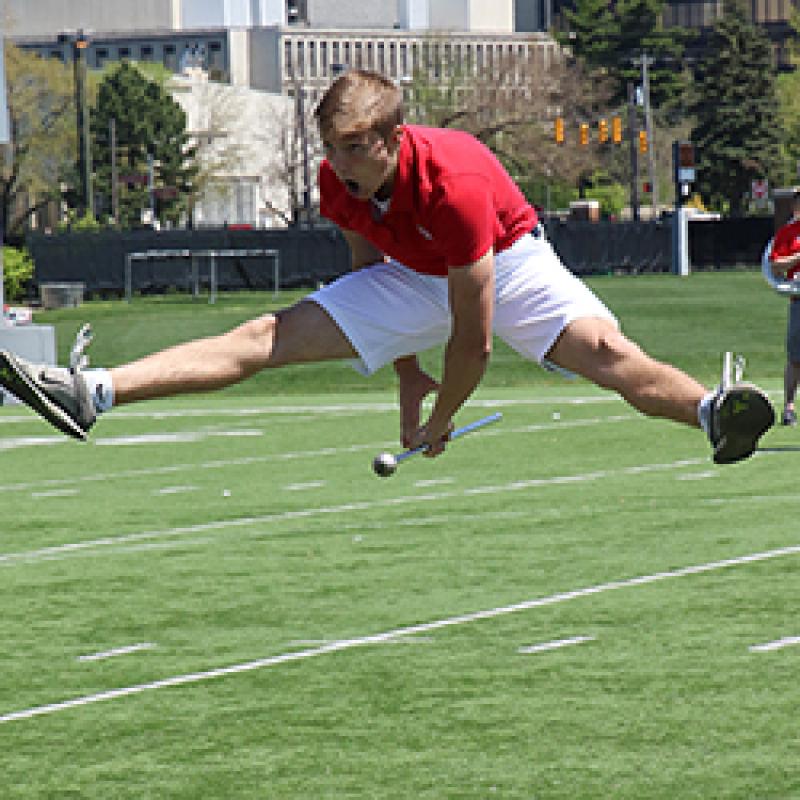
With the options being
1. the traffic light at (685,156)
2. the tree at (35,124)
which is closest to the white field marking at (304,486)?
the traffic light at (685,156)

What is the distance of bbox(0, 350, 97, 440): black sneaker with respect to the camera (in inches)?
268

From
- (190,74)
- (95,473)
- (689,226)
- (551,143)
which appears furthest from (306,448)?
(190,74)

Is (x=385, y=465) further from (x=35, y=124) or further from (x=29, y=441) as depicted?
(x=35, y=124)

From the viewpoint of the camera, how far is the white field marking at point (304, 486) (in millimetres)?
14914

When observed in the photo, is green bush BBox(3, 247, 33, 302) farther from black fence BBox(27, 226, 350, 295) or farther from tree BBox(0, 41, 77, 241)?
tree BBox(0, 41, 77, 241)

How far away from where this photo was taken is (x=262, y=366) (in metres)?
7.03

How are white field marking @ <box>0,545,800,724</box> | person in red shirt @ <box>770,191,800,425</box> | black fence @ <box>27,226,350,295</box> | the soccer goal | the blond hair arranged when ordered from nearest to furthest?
the blond hair, white field marking @ <box>0,545,800,724</box>, person in red shirt @ <box>770,191,800,425</box>, the soccer goal, black fence @ <box>27,226,350,295</box>

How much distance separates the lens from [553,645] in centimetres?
923

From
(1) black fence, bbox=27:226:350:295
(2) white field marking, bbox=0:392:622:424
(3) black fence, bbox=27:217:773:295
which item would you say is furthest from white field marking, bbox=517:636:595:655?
(3) black fence, bbox=27:217:773:295

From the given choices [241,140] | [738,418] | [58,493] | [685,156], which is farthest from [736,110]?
[738,418]

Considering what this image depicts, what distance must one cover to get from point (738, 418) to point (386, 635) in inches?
121

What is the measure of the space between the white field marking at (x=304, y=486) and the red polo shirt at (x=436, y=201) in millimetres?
8055

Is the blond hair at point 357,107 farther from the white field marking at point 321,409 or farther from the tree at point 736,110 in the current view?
the tree at point 736,110

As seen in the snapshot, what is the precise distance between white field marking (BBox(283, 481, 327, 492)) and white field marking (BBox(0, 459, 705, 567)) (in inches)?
35.7
